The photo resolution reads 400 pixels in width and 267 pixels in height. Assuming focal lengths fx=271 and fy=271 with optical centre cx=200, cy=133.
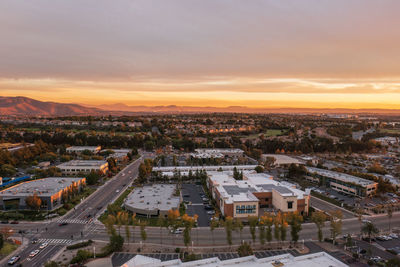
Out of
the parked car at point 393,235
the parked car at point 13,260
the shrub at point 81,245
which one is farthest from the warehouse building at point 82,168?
the parked car at point 393,235

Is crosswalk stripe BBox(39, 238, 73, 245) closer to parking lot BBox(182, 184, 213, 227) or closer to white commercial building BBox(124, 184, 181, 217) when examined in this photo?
white commercial building BBox(124, 184, 181, 217)

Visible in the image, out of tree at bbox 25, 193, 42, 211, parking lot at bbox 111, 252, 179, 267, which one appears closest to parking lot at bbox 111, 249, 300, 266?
parking lot at bbox 111, 252, 179, 267

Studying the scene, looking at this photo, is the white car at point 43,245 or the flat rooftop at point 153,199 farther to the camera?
the flat rooftop at point 153,199

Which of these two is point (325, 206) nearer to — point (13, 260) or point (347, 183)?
Answer: point (347, 183)

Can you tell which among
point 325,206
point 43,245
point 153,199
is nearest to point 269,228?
point 325,206

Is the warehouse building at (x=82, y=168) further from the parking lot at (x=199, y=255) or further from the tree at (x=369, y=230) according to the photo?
the tree at (x=369, y=230)

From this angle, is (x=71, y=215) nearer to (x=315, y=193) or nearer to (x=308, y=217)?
(x=308, y=217)
